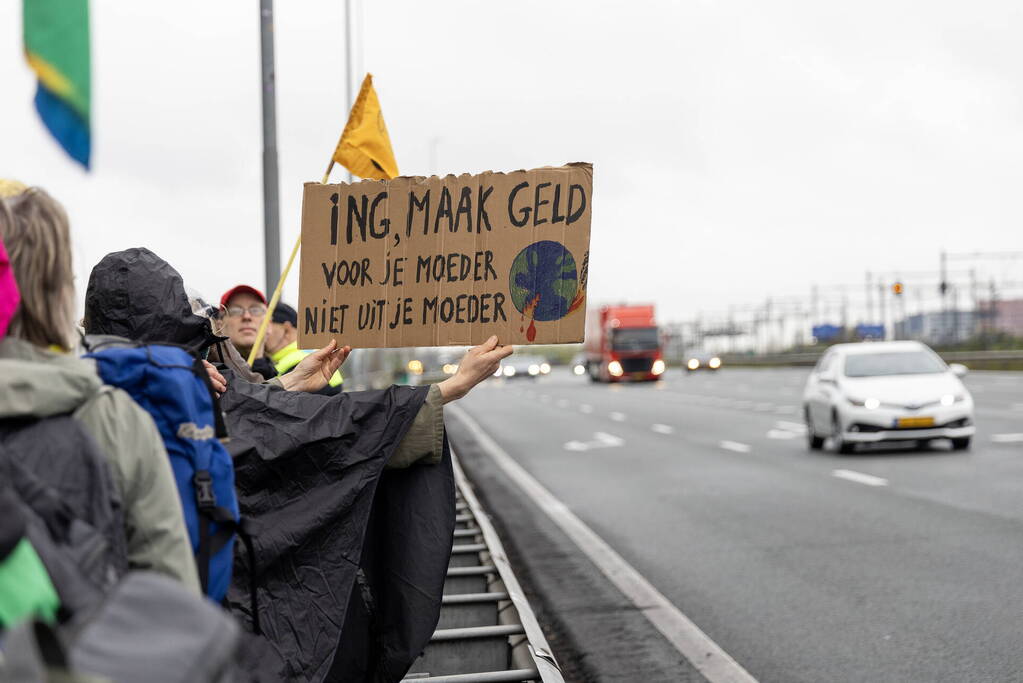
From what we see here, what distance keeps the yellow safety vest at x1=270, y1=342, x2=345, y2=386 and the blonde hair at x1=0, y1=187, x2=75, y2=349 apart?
4482 mm

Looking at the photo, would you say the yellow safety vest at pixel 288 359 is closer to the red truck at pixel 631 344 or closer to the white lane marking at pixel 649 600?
the white lane marking at pixel 649 600

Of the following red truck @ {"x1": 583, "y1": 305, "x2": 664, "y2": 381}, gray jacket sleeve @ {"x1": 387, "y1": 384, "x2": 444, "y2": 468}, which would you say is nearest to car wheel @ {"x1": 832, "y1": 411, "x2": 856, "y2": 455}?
gray jacket sleeve @ {"x1": 387, "y1": 384, "x2": 444, "y2": 468}

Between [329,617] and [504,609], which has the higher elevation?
[329,617]

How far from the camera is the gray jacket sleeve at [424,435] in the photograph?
4012 millimetres

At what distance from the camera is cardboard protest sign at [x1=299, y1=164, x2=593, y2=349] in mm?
4387

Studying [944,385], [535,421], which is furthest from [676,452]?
[535,421]

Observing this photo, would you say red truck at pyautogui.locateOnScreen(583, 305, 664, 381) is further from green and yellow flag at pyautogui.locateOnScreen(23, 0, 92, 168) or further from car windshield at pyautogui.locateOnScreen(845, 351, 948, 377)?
green and yellow flag at pyautogui.locateOnScreen(23, 0, 92, 168)

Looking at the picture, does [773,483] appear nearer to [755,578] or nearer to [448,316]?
[755,578]

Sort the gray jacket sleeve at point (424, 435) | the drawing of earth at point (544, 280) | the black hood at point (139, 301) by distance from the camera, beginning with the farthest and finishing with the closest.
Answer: the drawing of earth at point (544, 280)
the gray jacket sleeve at point (424, 435)
the black hood at point (139, 301)

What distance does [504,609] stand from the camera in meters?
6.51

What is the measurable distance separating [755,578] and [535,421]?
2209 cm

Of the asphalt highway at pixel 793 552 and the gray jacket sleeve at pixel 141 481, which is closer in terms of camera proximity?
the gray jacket sleeve at pixel 141 481

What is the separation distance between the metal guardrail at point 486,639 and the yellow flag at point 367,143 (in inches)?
72.1

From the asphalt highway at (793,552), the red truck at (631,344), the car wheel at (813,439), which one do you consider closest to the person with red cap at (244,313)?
the asphalt highway at (793,552)
